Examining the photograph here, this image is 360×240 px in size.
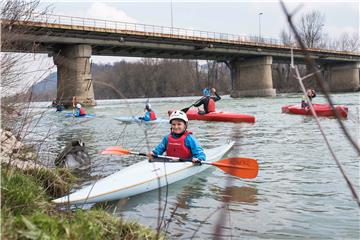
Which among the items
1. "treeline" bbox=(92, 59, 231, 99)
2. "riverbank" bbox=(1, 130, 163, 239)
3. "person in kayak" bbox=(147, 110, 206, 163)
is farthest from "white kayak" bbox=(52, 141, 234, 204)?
"treeline" bbox=(92, 59, 231, 99)

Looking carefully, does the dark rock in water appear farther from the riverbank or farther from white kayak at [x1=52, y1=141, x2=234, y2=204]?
the riverbank

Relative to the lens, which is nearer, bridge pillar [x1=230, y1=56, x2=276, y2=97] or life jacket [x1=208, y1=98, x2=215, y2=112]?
life jacket [x1=208, y1=98, x2=215, y2=112]

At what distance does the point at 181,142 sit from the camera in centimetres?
636

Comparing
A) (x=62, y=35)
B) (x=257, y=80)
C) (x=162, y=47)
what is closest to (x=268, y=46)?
(x=257, y=80)

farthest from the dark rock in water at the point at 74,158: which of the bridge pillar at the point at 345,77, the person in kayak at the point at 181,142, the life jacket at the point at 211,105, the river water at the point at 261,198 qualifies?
the bridge pillar at the point at 345,77

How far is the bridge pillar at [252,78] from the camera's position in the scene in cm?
4603

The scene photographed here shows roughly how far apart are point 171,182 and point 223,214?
4.97m

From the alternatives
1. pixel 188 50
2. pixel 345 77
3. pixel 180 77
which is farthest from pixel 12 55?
pixel 180 77

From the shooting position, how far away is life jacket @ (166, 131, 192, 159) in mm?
6371

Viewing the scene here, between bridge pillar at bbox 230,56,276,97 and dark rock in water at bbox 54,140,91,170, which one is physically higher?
bridge pillar at bbox 230,56,276,97

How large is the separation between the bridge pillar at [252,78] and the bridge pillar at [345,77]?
1687 centimetres

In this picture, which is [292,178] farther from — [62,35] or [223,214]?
[62,35]

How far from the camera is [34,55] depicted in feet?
16.6

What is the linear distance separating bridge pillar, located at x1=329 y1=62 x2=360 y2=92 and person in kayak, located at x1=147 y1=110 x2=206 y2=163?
5551cm
